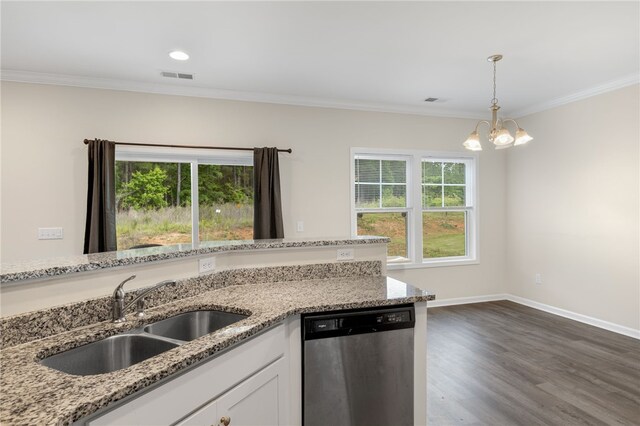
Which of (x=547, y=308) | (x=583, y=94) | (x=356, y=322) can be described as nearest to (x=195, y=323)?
(x=356, y=322)

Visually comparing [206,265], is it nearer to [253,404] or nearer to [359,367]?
[253,404]

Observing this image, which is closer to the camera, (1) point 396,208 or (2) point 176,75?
(2) point 176,75

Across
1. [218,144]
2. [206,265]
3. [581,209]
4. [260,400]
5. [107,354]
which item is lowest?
[260,400]

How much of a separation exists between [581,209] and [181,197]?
4733 mm

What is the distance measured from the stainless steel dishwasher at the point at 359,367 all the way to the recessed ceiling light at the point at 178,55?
102 inches

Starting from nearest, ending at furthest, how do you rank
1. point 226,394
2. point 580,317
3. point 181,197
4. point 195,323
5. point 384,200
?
point 226,394
point 195,323
point 181,197
point 580,317
point 384,200

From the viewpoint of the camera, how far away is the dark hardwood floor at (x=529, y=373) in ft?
7.66

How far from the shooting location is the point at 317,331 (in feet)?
5.39

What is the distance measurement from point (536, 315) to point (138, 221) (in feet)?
16.3

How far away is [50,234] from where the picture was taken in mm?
3523

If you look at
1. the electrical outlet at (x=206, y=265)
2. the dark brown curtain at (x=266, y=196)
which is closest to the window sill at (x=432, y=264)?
the dark brown curtain at (x=266, y=196)

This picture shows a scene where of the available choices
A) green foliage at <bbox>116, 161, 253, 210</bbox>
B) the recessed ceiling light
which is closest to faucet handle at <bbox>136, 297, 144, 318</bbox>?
the recessed ceiling light

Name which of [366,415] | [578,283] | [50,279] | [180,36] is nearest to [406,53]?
[180,36]

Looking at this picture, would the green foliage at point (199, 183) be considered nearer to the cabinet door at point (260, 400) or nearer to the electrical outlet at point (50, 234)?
the electrical outlet at point (50, 234)
